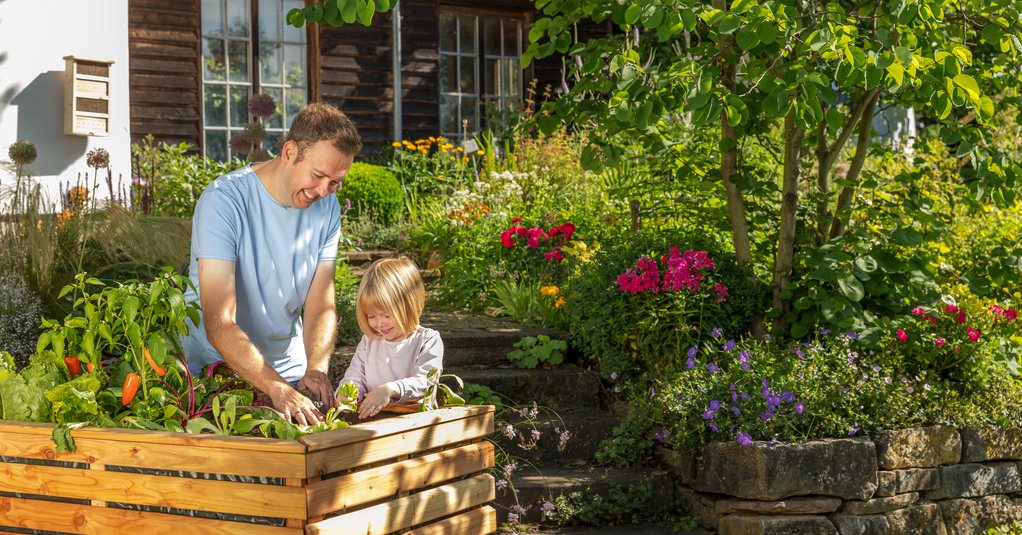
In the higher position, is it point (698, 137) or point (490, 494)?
point (698, 137)

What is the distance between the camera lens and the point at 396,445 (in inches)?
89.2

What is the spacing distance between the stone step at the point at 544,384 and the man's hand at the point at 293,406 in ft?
8.50

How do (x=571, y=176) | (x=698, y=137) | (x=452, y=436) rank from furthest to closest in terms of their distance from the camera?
(x=571, y=176)
(x=698, y=137)
(x=452, y=436)

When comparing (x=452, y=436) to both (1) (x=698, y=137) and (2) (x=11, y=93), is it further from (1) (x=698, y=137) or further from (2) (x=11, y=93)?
(2) (x=11, y=93)

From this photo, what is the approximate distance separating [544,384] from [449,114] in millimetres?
7002

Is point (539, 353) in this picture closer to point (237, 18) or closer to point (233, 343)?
point (233, 343)

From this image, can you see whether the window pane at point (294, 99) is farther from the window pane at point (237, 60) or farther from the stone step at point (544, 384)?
the stone step at point (544, 384)

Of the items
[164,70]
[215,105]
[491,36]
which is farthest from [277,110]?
[491,36]

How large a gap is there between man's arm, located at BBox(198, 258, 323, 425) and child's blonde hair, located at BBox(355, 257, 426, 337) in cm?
36

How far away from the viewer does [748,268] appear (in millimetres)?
5133

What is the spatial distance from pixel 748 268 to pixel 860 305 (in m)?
0.59

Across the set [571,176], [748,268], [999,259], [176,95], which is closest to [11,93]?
[176,95]

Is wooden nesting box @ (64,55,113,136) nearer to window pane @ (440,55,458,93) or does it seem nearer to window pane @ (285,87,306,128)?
window pane @ (285,87,306,128)

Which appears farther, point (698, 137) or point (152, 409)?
point (698, 137)
